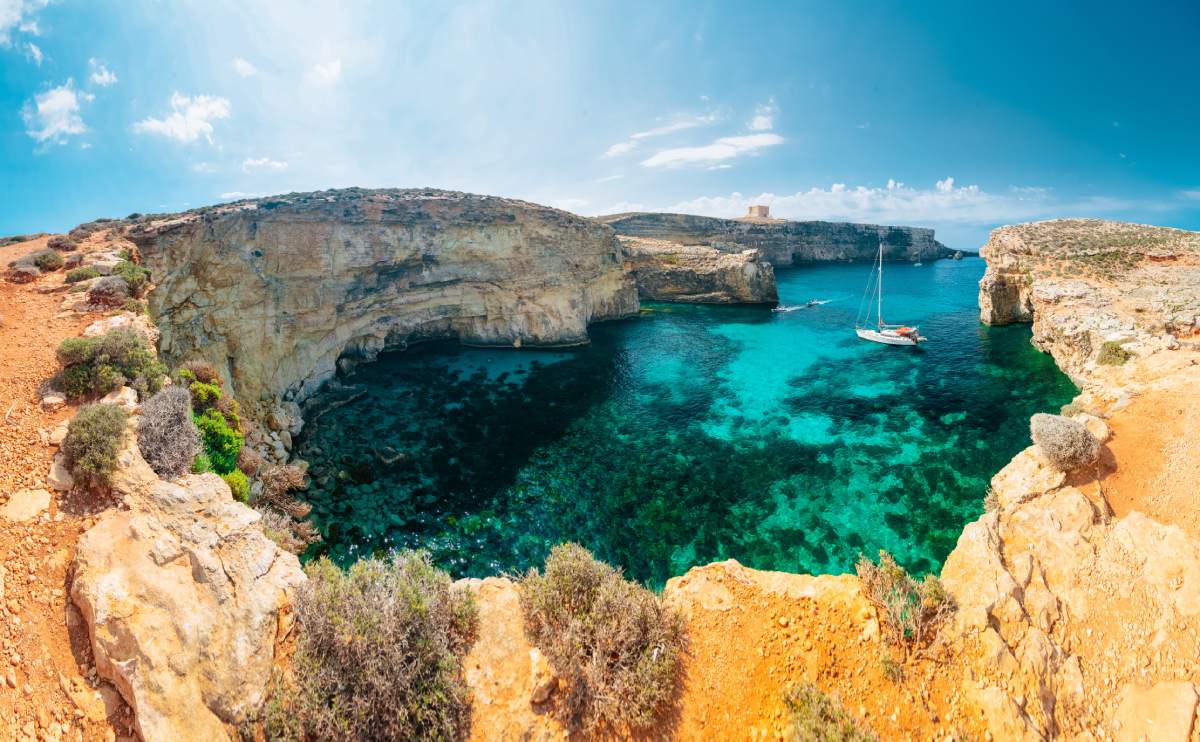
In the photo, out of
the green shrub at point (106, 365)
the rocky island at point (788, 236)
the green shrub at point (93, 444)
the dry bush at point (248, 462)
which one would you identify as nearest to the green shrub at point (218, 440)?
the dry bush at point (248, 462)

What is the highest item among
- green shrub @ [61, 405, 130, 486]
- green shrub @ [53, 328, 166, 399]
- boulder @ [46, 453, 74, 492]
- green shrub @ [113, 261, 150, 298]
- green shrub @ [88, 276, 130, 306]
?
green shrub @ [113, 261, 150, 298]

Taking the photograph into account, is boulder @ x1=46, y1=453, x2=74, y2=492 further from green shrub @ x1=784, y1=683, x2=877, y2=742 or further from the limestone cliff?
green shrub @ x1=784, y1=683, x2=877, y2=742

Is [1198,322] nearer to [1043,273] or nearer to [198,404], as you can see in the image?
[1043,273]

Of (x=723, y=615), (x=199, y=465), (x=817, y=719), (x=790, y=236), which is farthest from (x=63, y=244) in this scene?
(x=790, y=236)

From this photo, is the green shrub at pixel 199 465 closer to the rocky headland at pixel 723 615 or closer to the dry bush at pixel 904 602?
the rocky headland at pixel 723 615

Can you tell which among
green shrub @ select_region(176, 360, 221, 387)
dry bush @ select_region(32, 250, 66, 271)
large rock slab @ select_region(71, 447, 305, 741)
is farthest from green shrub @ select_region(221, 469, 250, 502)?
dry bush @ select_region(32, 250, 66, 271)

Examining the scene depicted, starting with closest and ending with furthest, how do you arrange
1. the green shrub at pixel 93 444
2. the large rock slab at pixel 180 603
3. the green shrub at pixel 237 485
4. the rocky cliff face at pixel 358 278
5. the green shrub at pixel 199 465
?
the large rock slab at pixel 180 603 → the green shrub at pixel 93 444 → the green shrub at pixel 199 465 → the green shrub at pixel 237 485 → the rocky cliff face at pixel 358 278
